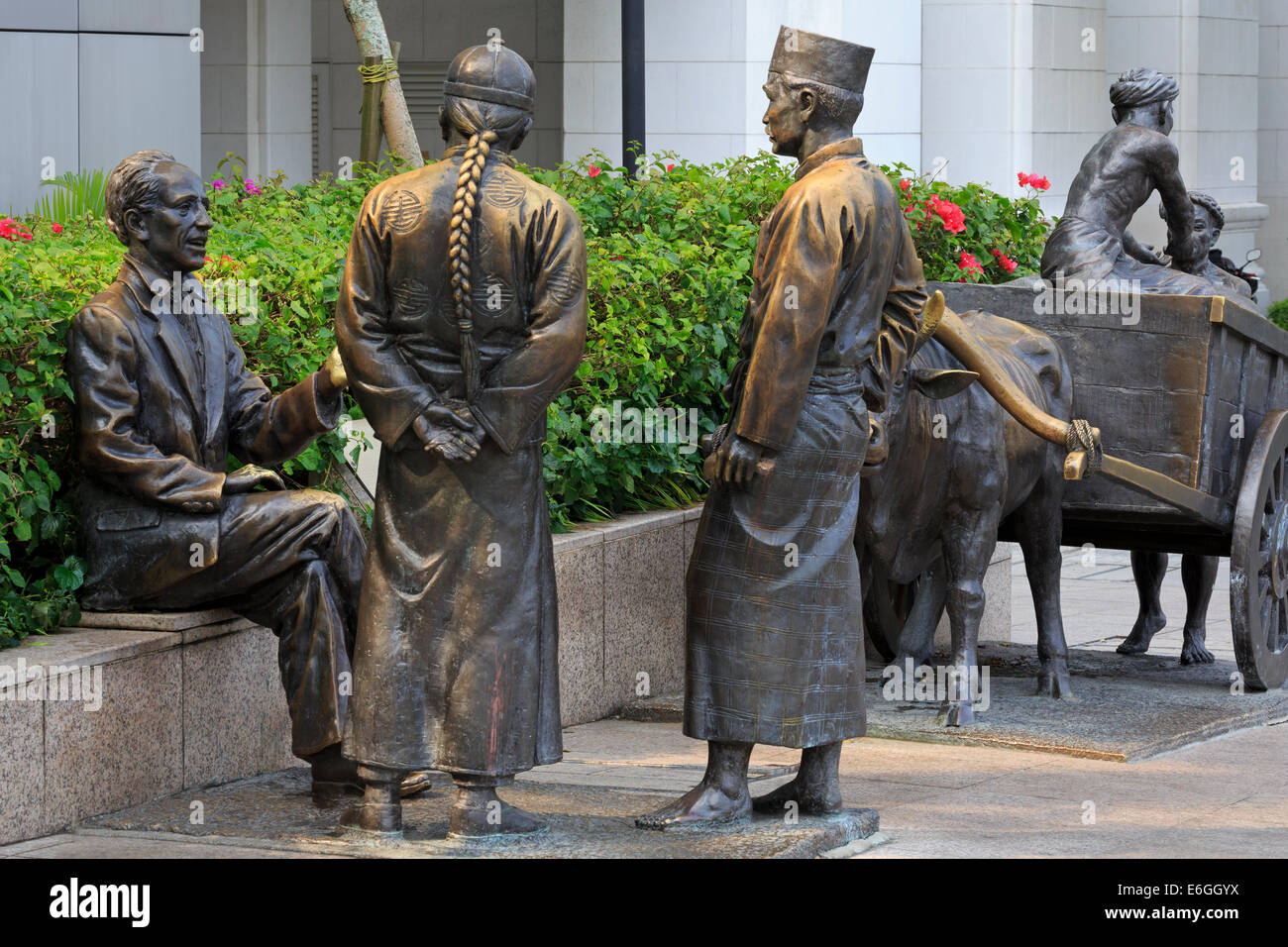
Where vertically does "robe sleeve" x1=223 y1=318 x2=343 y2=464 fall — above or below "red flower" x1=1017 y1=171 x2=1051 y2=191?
below

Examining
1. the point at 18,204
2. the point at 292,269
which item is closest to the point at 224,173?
the point at 18,204

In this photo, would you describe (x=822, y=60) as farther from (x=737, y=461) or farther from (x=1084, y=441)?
(x=1084, y=441)

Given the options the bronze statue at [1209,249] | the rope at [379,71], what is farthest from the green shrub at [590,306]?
the bronze statue at [1209,249]

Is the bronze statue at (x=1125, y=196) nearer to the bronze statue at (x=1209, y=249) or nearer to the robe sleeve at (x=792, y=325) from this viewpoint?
the bronze statue at (x=1209, y=249)

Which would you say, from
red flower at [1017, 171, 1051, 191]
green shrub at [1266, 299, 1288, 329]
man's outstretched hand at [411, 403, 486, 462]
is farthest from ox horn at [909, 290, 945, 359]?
green shrub at [1266, 299, 1288, 329]

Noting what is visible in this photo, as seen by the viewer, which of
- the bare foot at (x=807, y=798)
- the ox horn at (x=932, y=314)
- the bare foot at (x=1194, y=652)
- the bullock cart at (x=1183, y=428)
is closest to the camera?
the bare foot at (x=807, y=798)

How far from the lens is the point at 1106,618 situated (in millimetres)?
11336

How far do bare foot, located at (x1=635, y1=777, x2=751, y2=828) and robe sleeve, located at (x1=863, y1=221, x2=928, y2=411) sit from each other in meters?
1.24

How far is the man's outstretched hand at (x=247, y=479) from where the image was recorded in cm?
630

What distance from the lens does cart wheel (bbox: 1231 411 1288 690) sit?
328 inches

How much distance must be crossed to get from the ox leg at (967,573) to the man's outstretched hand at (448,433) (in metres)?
2.81

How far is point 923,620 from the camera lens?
8.56m

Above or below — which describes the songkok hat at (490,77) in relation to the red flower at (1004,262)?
above

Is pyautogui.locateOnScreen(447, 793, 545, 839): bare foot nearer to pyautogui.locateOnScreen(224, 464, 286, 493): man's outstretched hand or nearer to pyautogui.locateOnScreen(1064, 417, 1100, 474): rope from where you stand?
pyautogui.locateOnScreen(224, 464, 286, 493): man's outstretched hand
